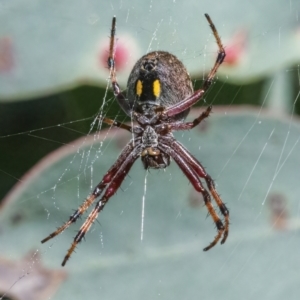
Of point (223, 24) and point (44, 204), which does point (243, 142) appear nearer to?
point (223, 24)

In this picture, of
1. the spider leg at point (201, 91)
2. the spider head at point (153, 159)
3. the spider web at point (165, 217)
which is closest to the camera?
the spider web at point (165, 217)

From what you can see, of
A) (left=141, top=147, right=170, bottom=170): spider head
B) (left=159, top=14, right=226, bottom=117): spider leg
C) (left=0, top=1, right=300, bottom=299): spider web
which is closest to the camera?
(left=0, top=1, right=300, bottom=299): spider web

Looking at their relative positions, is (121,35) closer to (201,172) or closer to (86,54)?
(86,54)

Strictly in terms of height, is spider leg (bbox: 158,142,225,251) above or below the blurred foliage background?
below

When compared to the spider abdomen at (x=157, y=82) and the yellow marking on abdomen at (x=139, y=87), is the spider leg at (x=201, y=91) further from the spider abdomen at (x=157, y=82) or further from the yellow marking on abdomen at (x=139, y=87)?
the yellow marking on abdomen at (x=139, y=87)

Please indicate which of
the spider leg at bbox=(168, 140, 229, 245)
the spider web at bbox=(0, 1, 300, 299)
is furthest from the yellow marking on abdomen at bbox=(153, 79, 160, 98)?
the spider leg at bbox=(168, 140, 229, 245)

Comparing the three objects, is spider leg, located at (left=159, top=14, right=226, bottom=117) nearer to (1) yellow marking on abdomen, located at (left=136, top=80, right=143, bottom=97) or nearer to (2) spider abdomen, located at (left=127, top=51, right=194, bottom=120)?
(2) spider abdomen, located at (left=127, top=51, right=194, bottom=120)

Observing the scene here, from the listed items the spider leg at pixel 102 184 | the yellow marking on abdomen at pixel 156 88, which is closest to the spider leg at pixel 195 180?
the spider leg at pixel 102 184
